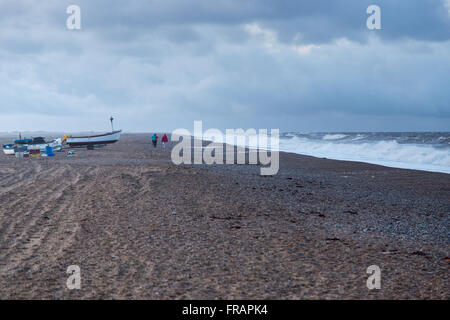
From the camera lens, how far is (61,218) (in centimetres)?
934

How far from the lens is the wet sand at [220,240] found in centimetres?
540

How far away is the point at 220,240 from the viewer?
7648 millimetres

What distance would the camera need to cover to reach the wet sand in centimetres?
540

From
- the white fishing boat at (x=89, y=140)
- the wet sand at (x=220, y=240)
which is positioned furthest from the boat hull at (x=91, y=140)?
the wet sand at (x=220, y=240)
